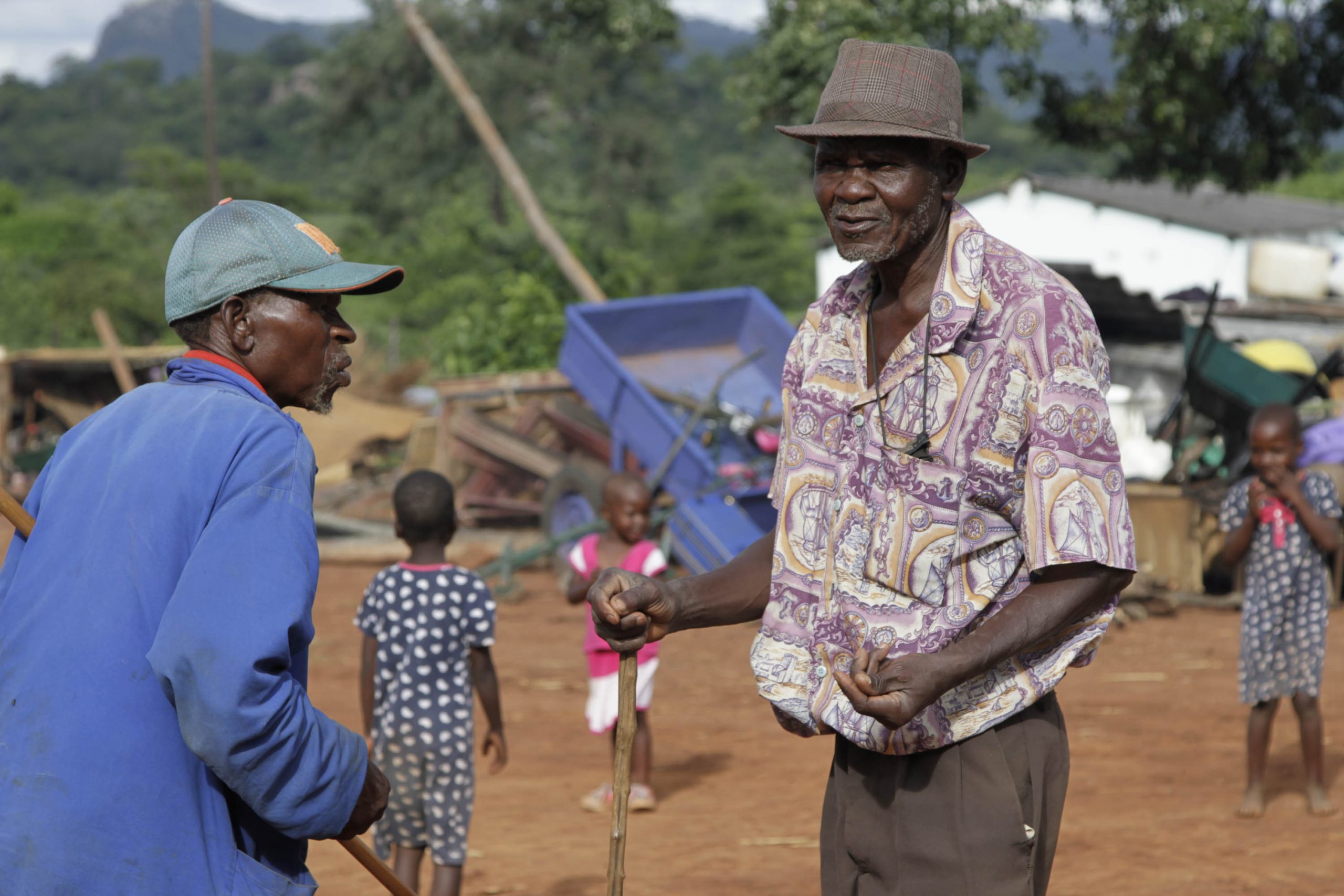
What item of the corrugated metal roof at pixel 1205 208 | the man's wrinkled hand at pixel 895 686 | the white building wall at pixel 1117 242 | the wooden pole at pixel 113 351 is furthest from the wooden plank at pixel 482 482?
the corrugated metal roof at pixel 1205 208

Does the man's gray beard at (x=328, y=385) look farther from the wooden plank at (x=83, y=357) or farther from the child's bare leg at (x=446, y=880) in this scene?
the wooden plank at (x=83, y=357)

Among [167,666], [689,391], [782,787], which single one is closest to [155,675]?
[167,666]

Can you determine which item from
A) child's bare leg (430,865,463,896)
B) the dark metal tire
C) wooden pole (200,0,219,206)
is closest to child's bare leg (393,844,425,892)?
child's bare leg (430,865,463,896)

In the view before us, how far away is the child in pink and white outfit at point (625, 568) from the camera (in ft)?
19.3

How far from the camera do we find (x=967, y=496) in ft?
7.96

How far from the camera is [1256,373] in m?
10.9

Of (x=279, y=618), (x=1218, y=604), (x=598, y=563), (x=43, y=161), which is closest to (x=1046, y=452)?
(x=279, y=618)

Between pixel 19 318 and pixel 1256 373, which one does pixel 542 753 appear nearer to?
pixel 1256 373

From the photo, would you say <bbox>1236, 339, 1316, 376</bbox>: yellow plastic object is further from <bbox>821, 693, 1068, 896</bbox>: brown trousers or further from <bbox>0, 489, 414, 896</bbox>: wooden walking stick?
<bbox>0, 489, 414, 896</bbox>: wooden walking stick

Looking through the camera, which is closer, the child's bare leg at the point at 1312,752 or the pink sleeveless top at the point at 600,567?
the child's bare leg at the point at 1312,752

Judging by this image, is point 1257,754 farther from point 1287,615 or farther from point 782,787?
point 782,787

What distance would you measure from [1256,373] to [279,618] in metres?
10.2

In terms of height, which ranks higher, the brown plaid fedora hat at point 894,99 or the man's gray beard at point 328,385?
the brown plaid fedora hat at point 894,99

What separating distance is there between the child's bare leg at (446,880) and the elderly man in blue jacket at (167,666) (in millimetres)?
2124
